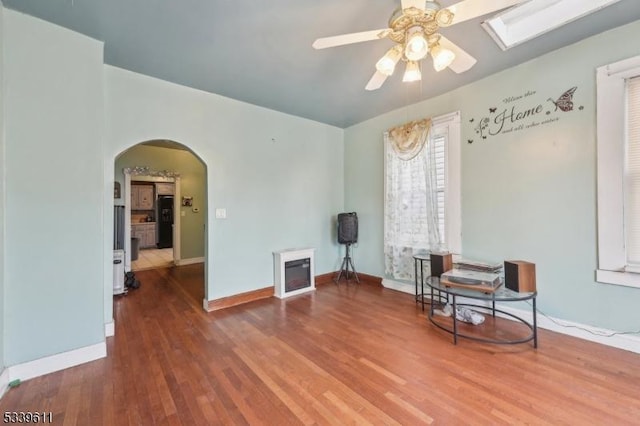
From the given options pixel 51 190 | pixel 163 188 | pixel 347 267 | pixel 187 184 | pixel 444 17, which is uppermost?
pixel 444 17

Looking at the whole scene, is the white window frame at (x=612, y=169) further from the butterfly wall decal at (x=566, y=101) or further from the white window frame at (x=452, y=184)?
the white window frame at (x=452, y=184)

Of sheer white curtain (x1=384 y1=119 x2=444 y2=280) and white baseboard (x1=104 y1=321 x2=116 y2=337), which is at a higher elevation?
sheer white curtain (x1=384 y1=119 x2=444 y2=280)

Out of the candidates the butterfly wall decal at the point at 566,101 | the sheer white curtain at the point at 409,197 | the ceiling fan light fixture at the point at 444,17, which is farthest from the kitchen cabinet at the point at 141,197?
the butterfly wall decal at the point at 566,101

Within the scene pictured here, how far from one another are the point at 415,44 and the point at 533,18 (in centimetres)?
156

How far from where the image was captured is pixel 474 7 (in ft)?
4.78

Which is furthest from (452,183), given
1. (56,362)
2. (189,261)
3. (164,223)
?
(164,223)

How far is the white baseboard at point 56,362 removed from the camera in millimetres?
1948

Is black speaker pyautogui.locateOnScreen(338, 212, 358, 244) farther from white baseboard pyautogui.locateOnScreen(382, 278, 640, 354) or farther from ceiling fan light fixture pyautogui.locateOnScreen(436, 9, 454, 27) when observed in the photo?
ceiling fan light fixture pyautogui.locateOnScreen(436, 9, 454, 27)

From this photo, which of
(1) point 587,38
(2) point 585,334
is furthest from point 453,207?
(1) point 587,38

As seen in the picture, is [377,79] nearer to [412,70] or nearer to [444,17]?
[412,70]

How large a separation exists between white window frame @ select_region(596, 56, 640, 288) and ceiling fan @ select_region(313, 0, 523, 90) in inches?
59.0

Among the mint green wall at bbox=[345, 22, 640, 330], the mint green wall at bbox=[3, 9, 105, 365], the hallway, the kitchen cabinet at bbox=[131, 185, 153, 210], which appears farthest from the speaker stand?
the kitchen cabinet at bbox=[131, 185, 153, 210]

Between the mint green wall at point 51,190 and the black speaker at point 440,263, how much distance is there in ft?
10.9

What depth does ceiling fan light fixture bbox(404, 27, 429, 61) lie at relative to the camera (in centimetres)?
161
